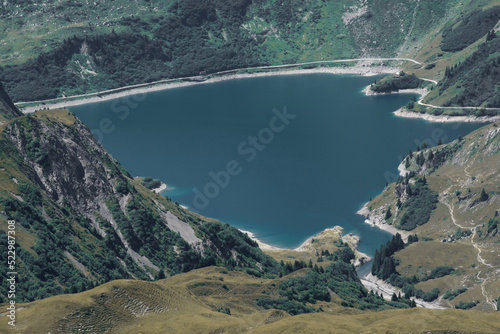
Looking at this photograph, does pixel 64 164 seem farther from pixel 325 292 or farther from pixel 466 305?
pixel 466 305

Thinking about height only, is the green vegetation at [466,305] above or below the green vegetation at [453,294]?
below

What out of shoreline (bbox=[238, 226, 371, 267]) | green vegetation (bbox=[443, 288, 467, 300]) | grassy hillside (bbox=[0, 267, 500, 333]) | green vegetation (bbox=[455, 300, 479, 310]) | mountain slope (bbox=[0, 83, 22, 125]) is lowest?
grassy hillside (bbox=[0, 267, 500, 333])

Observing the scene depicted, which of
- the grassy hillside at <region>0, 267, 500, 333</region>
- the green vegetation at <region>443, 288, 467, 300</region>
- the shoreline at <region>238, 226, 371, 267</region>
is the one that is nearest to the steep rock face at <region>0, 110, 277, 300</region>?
the shoreline at <region>238, 226, 371, 267</region>

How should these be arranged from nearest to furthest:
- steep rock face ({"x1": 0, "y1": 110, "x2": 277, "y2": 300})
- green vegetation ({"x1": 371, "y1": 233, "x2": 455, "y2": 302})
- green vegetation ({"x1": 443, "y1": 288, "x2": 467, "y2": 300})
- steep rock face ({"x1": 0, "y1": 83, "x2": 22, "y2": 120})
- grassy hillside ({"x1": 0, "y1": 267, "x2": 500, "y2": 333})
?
grassy hillside ({"x1": 0, "y1": 267, "x2": 500, "y2": 333}) < steep rock face ({"x1": 0, "y1": 110, "x2": 277, "y2": 300}) < green vegetation ({"x1": 443, "y1": 288, "x2": 467, "y2": 300}) < green vegetation ({"x1": 371, "y1": 233, "x2": 455, "y2": 302}) < steep rock face ({"x1": 0, "y1": 83, "x2": 22, "y2": 120})

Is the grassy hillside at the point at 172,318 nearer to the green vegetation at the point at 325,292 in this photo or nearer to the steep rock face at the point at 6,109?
the green vegetation at the point at 325,292

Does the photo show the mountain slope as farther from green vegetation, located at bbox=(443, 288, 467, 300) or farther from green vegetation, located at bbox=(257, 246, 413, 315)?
green vegetation, located at bbox=(443, 288, 467, 300)

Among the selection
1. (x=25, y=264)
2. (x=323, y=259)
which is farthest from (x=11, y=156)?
(x=323, y=259)

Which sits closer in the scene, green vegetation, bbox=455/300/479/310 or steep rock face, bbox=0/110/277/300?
steep rock face, bbox=0/110/277/300

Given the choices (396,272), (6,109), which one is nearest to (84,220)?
(6,109)

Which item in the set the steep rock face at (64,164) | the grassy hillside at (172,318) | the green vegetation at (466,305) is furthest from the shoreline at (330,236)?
the grassy hillside at (172,318)
